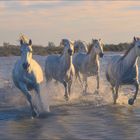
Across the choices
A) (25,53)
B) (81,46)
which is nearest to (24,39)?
(25,53)

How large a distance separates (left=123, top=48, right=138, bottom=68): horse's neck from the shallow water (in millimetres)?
1127

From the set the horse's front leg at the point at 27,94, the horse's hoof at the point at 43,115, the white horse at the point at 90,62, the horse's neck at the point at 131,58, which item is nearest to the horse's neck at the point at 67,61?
the white horse at the point at 90,62

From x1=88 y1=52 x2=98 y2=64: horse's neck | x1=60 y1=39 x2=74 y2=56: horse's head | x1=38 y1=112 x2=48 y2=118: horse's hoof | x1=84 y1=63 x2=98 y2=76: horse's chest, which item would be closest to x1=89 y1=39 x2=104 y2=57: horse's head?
x1=88 y1=52 x2=98 y2=64: horse's neck

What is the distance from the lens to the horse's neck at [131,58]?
16156 mm

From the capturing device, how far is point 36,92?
14.2 meters

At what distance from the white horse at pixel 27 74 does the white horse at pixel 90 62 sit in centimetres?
514

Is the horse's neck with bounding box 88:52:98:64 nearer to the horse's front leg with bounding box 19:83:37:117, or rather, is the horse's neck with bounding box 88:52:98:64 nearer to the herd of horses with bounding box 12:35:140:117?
the herd of horses with bounding box 12:35:140:117

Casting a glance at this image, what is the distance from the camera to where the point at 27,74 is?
1402cm

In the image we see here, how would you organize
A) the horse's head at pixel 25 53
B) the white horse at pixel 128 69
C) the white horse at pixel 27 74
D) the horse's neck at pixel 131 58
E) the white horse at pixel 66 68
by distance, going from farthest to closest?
the white horse at pixel 66 68
the horse's neck at pixel 131 58
the white horse at pixel 128 69
the white horse at pixel 27 74
the horse's head at pixel 25 53

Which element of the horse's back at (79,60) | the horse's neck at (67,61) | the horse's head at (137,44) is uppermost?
the horse's head at (137,44)

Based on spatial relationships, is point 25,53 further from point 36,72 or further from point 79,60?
point 79,60

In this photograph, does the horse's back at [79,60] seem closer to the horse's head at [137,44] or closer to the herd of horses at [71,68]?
the herd of horses at [71,68]

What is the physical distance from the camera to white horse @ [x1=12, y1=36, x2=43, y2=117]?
1364 cm

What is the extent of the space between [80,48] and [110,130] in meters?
11.9
